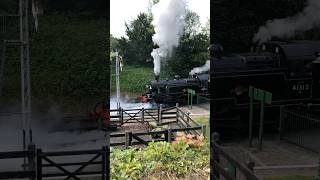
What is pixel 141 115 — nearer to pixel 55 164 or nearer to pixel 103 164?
pixel 103 164

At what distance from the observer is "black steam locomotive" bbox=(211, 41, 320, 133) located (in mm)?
3641

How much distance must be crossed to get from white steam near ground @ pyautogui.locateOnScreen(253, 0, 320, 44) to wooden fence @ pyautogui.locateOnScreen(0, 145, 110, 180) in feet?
4.88

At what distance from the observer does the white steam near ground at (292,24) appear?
3637 mm

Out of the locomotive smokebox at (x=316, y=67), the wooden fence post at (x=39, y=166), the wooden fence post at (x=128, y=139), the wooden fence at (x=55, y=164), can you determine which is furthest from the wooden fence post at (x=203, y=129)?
the wooden fence post at (x=39, y=166)

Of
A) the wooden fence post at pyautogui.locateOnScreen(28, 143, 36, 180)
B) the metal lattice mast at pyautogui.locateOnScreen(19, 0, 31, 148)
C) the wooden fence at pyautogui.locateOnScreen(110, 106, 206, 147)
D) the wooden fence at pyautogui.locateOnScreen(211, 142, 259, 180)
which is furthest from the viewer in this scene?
the wooden fence at pyautogui.locateOnScreen(211, 142, 259, 180)

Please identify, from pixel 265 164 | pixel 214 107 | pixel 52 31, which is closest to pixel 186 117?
pixel 214 107

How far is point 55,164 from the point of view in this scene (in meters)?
3.51

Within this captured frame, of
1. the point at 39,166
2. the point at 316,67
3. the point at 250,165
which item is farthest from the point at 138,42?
the point at 316,67

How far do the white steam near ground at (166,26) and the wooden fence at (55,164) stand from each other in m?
0.78

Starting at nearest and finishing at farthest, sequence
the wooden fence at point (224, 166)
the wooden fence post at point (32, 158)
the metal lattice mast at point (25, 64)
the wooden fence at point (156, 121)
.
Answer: the metal lattice mast at point (25, 64) < the wooden fence post at point (32, 158) < the wooden fence at point (156, 121) < the wooden fence at point (224, 166)

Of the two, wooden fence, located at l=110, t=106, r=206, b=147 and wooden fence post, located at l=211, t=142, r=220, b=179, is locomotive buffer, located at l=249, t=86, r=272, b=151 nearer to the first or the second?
wooden fence post, located at l=211, t=142, r=220, b=179

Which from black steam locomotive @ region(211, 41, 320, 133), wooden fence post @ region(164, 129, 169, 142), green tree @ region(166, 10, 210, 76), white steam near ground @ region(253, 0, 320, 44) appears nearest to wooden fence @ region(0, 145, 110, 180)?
wooden fence post @ region(164, 129, 169, 142)

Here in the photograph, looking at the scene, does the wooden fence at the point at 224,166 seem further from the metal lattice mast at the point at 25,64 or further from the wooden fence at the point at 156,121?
the metal lattice mast at the point at 25,64

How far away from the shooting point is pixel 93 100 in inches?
137
